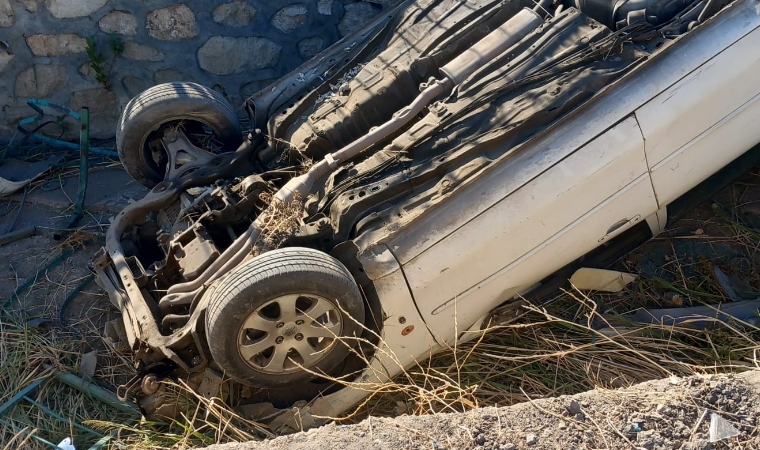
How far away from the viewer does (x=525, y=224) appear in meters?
3.35

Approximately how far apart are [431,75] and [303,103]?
83cm

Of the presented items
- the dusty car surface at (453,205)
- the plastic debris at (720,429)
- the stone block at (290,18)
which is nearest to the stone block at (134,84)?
the stone block at (290,18)

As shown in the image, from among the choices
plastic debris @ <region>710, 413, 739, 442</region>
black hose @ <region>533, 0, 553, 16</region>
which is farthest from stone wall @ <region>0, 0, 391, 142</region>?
plastic debris @ <region>710, 413, 739, 442</region>

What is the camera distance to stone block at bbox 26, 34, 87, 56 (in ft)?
17.7

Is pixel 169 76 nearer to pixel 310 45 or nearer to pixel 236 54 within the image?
pixel 236 54

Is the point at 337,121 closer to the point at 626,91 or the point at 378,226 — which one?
the point at 378,226

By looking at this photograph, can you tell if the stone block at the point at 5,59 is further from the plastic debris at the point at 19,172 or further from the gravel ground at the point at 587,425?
the gravel ground at the point at 587,425

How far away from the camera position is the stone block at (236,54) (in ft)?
18.3

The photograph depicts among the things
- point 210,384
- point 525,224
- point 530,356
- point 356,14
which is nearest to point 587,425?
point 530,356

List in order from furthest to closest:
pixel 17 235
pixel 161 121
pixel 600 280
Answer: pixel 17 235 → pixel 161 121 → pixel 600 280

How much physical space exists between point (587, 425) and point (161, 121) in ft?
10.2

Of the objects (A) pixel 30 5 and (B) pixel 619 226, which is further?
(A) pixel 30 5

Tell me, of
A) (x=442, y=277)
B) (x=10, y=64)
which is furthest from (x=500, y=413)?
(x=10, y=64)

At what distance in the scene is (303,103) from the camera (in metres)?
4.45
